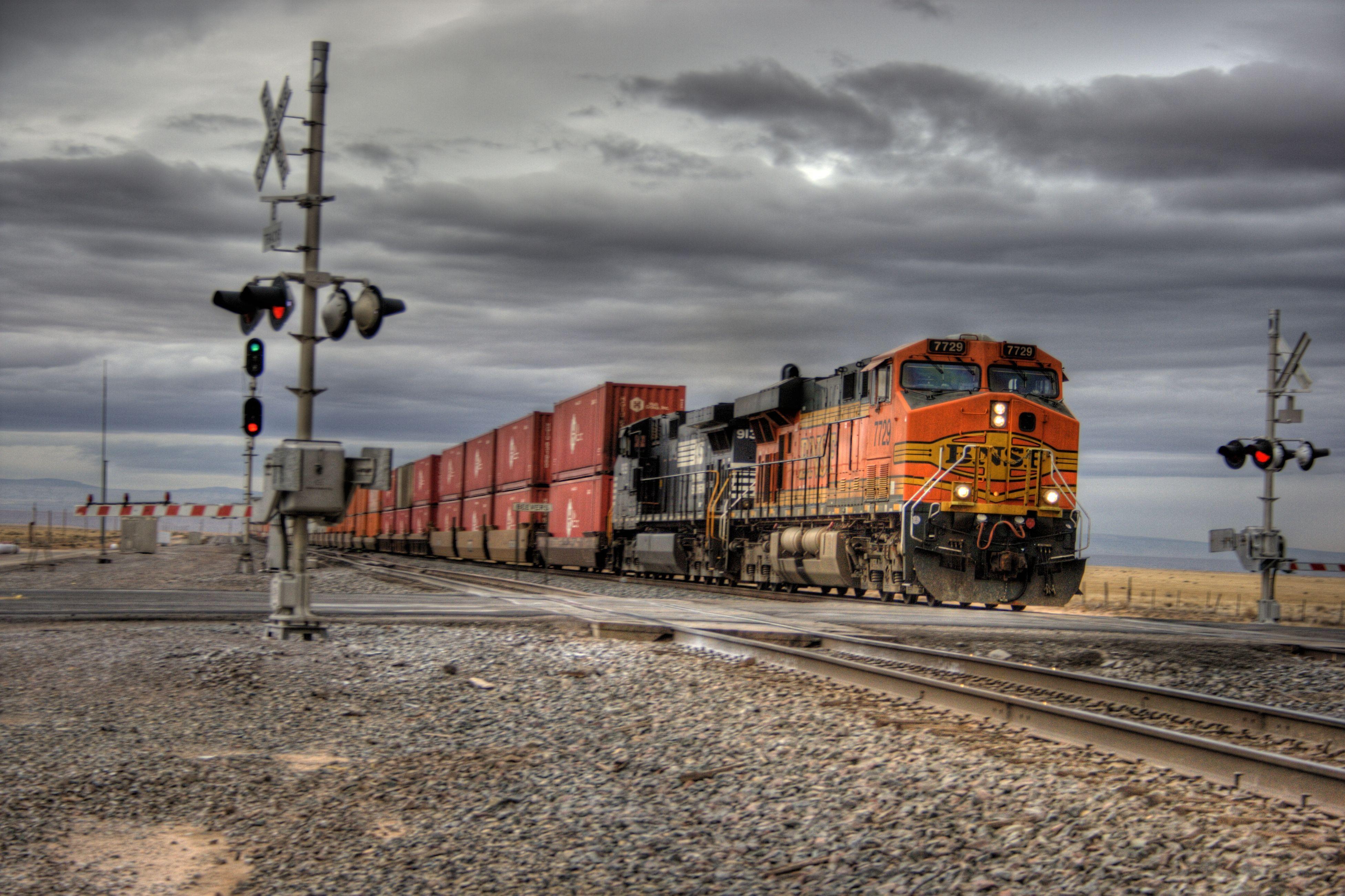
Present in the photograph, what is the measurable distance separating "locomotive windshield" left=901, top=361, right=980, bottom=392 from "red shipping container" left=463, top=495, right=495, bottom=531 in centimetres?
2336

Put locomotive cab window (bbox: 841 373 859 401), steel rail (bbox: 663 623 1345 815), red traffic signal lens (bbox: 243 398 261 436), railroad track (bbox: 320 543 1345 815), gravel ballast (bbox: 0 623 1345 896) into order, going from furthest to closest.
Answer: red traffic signal lens (bbox: 243 398 261 436) → locomotive cab window (bbox: 841 373 859 401) → railroad track (bbox: 320 543 1345 815) → steel rail (bbox: 663 623 1345 815) → gravel ballast (bbox: 0 623 1345 896)

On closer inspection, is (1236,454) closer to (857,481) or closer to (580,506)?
(857,481)

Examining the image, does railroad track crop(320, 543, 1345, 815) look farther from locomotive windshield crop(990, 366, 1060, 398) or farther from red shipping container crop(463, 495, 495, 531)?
red shipping container crop(463, 495, 495, 531)

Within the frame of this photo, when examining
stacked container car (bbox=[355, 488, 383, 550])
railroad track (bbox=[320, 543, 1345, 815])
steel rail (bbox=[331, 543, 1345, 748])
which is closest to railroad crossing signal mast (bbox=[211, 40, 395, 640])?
railroad track (bbox=[320, 543, 1345, 815])

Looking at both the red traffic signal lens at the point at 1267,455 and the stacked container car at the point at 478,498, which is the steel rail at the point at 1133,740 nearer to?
the red traffic signal lens at the point at 1267,455

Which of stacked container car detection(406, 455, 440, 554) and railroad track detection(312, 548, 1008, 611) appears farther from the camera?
stacked container car detection(406, 455, 440, 554)

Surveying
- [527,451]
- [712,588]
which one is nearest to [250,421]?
[712,588]

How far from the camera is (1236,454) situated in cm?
1975

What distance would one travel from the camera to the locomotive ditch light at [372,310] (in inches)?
439

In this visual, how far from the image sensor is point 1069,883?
13.7 ft

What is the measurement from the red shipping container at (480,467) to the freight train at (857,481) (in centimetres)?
816

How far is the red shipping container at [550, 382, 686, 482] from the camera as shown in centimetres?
3002

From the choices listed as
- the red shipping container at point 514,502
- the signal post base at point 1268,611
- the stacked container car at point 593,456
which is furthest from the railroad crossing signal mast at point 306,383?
the red shipping container at point 514,502

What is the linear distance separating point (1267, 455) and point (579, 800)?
1771cm
